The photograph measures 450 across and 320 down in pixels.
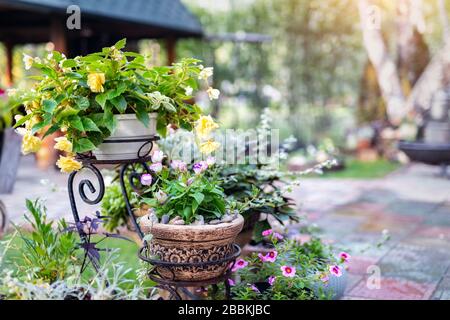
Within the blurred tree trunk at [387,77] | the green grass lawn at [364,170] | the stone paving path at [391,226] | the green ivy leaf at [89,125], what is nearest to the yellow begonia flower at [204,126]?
the green ivy leaf at [89,125]

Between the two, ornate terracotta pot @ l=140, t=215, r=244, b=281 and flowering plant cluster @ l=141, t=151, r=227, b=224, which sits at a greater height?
flowering plant cluster @ l=141, t=151, r=227, b=224

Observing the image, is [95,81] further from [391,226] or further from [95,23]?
[95,23]

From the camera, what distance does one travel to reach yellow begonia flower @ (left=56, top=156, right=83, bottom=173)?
2.20 meters

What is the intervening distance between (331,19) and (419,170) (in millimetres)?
4287

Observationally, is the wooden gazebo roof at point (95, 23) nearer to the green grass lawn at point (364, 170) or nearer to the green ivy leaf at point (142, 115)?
the green grass lawn at point (364, 170)

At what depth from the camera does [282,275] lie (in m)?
2.47

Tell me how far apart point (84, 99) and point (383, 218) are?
3698mm

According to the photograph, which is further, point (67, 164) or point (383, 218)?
point (383, 218)

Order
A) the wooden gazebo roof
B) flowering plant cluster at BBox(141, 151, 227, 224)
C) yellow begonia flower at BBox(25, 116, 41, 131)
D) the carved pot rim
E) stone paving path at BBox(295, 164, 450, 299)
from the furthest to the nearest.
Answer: the wooden gazebo roof < stone paving path at BBox(295, 164, 450, 299) < yellow begonia flower at BBox(25, 116, 41, 131) < flowering plant cluster at BBox(141, 151, 227, 224) < the carved pot rim

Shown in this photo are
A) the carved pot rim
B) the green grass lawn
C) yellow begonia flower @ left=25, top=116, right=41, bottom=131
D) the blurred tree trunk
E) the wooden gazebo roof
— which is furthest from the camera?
the blurred tree trunk

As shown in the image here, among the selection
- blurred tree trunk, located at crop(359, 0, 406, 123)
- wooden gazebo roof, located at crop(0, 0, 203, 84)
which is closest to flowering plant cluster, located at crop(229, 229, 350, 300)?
wooden gazebo roof, located at crop(0, 0, 203, 84)

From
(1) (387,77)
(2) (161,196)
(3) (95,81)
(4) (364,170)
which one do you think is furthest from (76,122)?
(1) (387,77)

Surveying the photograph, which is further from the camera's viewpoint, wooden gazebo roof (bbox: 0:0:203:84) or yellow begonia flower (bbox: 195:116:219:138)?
wooden gazebo roof (bbox: 0:0:203:84)

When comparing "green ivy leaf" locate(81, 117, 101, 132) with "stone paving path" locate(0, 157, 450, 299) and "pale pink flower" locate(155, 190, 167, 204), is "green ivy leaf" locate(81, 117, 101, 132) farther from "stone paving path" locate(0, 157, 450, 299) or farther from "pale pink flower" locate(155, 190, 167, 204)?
"stone paving path" locate(0, 157, 450, 299)
